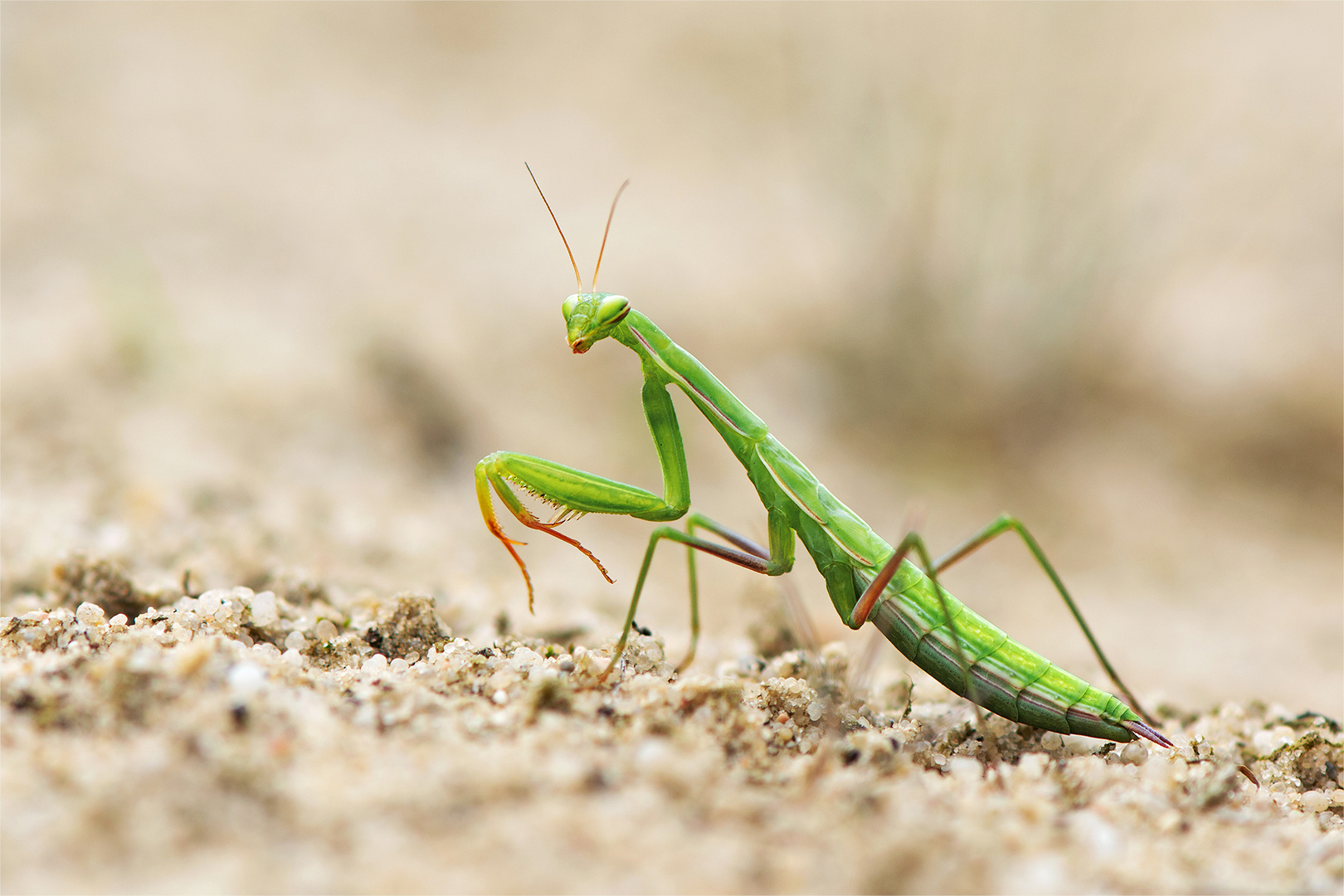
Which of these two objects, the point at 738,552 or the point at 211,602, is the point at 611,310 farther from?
the point at 211,602

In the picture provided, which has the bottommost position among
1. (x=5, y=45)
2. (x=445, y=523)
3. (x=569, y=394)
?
(x=445, y=523)

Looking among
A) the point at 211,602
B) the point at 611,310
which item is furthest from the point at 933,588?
the point at 211,602

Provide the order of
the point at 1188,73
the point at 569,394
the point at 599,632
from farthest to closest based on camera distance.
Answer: the point at 1188,73
the point at 569,394
the point at 599,632

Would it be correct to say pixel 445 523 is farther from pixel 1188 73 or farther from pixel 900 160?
pixel 1188 73

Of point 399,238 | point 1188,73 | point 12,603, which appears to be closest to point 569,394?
point 399,238

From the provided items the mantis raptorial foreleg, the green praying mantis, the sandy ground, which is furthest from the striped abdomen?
the mantis raptorial foreleg

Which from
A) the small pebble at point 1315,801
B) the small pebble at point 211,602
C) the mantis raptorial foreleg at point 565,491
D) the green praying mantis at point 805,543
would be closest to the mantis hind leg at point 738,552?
the green praying mantis at point 805,543
